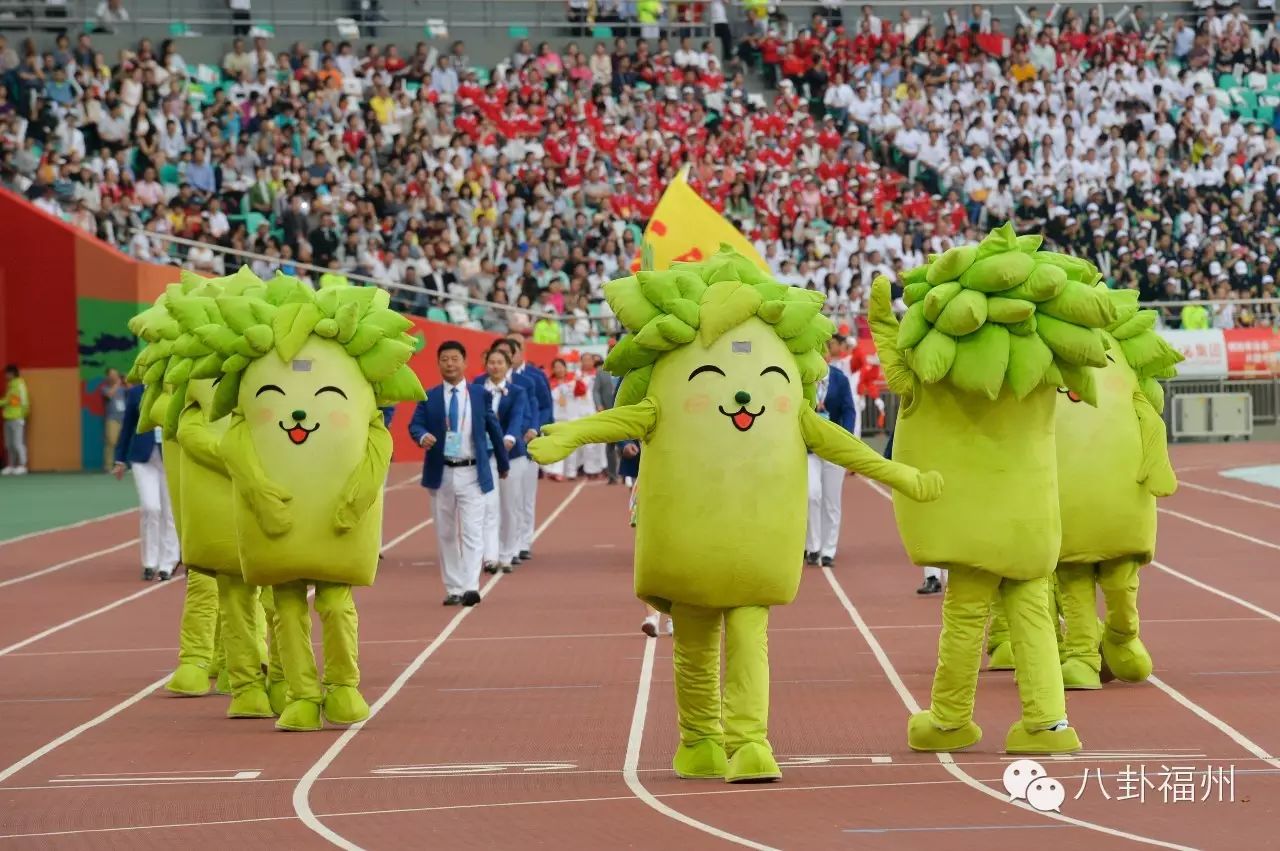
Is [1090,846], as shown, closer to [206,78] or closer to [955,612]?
[955,612]

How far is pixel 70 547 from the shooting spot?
2150cm

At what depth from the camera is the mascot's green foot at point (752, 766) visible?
885 cm

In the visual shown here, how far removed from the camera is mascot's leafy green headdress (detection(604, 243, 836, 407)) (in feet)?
30.0

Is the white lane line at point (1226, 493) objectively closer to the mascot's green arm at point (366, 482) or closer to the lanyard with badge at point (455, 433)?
the lanyard with badge at point (455, 433)

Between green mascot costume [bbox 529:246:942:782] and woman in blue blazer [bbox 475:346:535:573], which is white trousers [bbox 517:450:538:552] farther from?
green mascot costume [bbox 529:246:942:782]

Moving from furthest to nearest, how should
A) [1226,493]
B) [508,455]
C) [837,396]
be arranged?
1. [1226,493]
2. [508,455]
3. [837,396]

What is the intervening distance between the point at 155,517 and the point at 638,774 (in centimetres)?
970

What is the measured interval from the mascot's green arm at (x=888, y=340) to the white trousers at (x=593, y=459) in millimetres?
21692

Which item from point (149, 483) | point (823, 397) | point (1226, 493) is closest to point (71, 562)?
point (149, 483)

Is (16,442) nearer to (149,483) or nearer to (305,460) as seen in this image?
(149,483)

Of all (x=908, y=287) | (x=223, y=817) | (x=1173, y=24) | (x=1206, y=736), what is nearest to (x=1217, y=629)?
(x=1206, y=736)

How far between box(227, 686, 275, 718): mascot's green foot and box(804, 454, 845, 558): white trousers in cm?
821

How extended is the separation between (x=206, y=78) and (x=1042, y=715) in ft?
96.0

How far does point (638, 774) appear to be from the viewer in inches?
364
